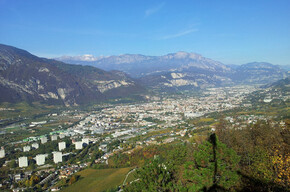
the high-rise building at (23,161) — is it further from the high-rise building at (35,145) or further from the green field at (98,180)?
the green field at (98,180)

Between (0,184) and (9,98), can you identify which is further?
(9,98)

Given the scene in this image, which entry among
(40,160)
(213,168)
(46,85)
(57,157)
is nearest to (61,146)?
(57,157)

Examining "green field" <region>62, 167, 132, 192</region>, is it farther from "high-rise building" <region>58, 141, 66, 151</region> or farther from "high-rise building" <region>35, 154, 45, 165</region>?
"high-rise building" <region>58, 141, 66, 151</region>

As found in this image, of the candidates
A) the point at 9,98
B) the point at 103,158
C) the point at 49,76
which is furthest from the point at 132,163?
the point at 49,76

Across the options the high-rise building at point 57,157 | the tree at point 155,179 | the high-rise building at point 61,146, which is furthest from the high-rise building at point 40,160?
the tree at point 155,179

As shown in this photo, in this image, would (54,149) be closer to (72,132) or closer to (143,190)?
(72,132)
